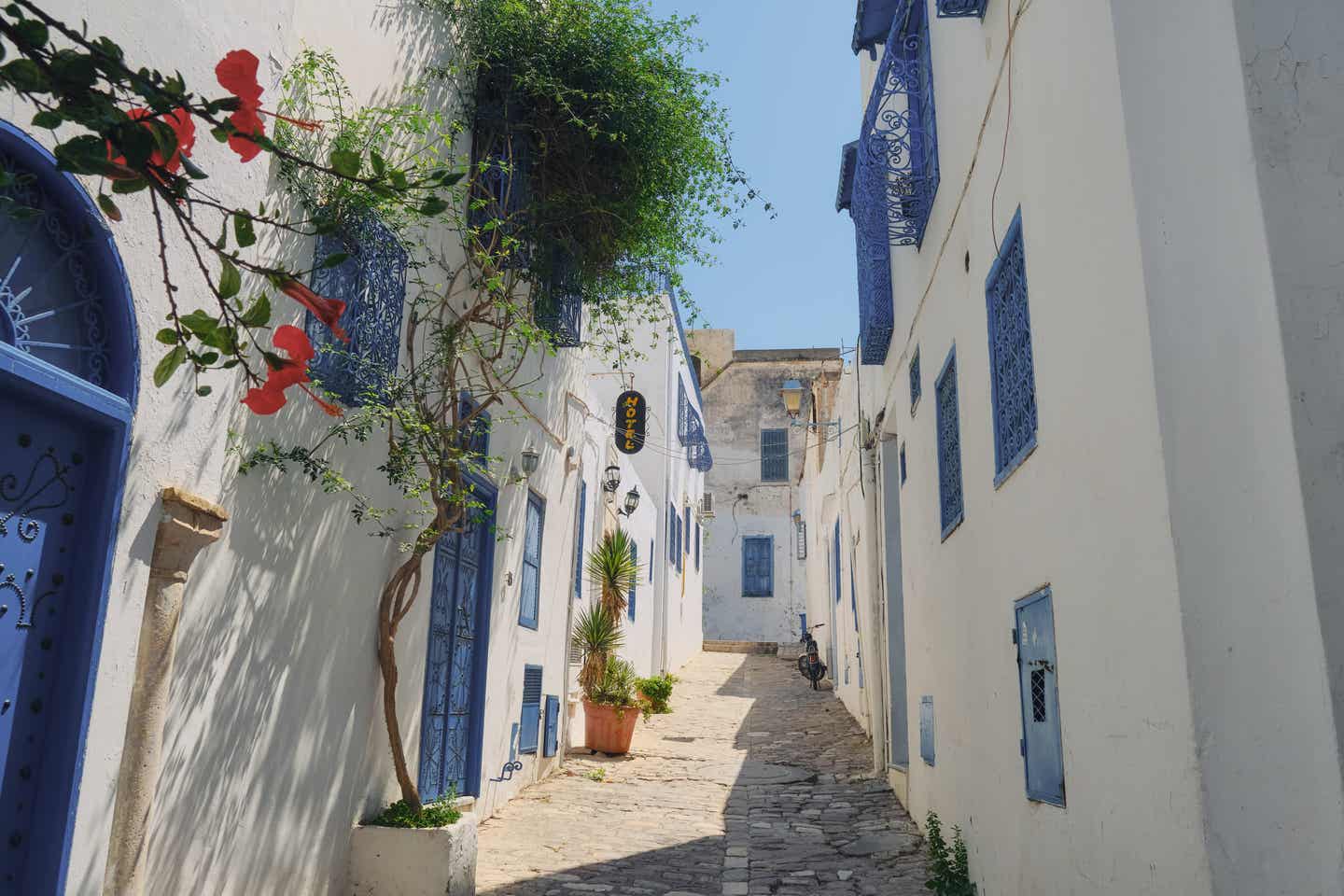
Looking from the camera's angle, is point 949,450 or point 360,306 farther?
point 949,450

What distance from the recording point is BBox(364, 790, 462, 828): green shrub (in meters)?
5.43

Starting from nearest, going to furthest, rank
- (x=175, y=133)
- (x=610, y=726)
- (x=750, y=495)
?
(x=175, y=133)
(x=610, y=726)
(x=750, y=495)

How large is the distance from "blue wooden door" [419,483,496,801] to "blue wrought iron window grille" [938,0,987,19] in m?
3.76

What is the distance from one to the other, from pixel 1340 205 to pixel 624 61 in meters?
4.88

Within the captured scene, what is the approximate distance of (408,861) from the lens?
5.23 metres

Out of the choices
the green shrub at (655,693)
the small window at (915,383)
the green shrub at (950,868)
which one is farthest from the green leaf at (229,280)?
the green shrub at (655,693)

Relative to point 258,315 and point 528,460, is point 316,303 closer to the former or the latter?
point 258,315

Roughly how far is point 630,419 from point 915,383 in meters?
7.11

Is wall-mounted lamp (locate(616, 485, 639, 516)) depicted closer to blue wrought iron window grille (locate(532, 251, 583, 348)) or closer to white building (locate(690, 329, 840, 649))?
blue wrought iron window grille (locate(532, 251, 583, 348))

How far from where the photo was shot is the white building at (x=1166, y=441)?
8.48 ft

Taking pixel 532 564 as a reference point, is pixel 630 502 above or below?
above

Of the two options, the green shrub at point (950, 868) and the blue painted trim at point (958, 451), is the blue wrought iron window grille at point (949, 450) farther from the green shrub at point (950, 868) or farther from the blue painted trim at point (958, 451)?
the green shrub at point (950, 868)

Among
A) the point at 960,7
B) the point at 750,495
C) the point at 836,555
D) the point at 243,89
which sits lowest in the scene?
the point at 243,89

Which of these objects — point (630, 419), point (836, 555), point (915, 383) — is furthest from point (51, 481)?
point (836, 555)
